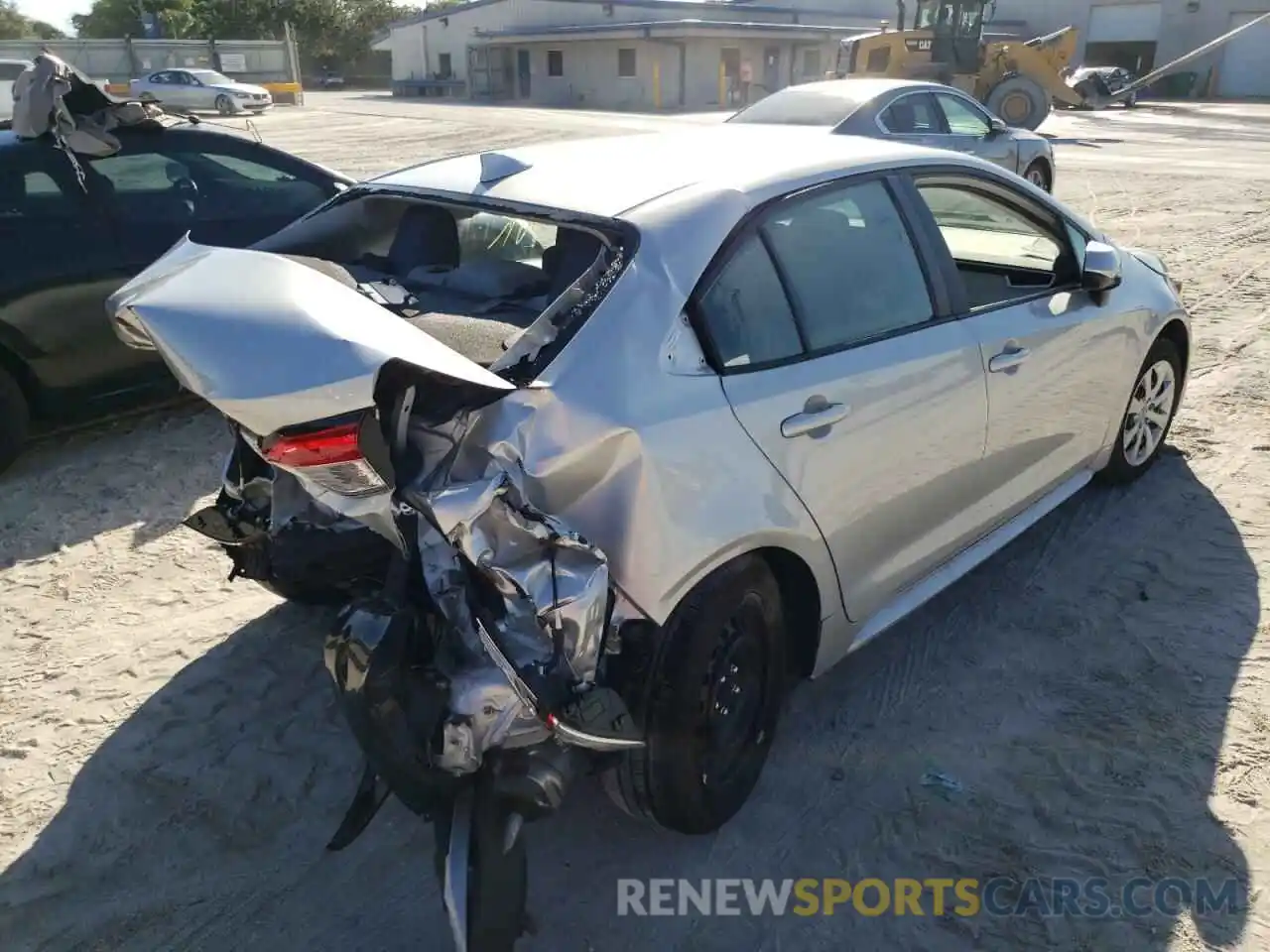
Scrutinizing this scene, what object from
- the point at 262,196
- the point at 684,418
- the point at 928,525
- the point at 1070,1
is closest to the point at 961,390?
the point at 928,525

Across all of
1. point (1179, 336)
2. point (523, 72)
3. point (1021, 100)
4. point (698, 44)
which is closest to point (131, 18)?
point (523, 72)

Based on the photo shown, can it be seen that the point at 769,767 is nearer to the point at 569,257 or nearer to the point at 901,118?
the point at 569,257

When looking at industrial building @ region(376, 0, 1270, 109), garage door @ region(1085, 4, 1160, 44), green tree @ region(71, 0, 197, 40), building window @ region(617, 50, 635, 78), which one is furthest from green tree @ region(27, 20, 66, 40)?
garage door @ region(1085, 4, 1160, 44)

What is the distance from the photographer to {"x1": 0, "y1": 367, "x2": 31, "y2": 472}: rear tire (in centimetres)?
477

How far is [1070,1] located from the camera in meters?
46.7

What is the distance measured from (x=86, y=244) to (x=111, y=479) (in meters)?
1.18

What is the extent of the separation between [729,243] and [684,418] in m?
0.56

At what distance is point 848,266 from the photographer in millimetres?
3037

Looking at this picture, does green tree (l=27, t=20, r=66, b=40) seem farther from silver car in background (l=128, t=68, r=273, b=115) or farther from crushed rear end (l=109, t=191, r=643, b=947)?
crushed rear end (l=109, t=191, r=643, b=947)

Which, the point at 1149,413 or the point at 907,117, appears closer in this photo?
the point at 1149,413

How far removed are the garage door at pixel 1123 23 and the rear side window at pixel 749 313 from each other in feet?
168

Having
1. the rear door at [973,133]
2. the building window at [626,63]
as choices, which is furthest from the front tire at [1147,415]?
the building window at [626,63]

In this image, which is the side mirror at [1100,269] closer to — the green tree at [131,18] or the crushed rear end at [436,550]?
the crushed rear end at [436,550]

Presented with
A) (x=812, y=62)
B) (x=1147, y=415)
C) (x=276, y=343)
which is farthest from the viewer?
(x=812, y=62)
